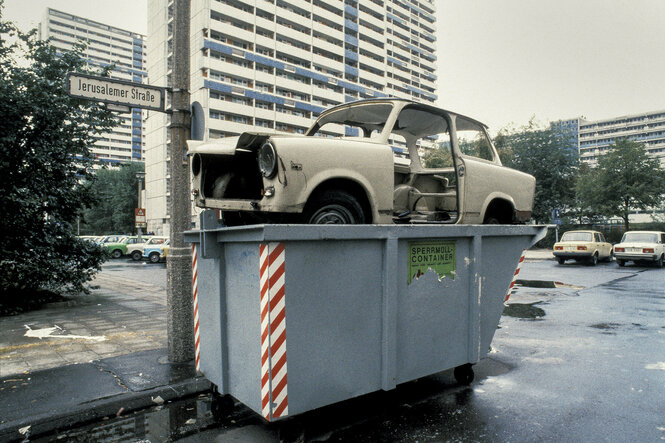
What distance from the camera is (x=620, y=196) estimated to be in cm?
3052

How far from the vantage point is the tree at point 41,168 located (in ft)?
27.1

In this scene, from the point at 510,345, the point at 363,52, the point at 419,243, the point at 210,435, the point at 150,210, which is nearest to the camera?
the point at 210,435

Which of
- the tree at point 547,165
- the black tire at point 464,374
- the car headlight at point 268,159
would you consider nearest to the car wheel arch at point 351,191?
the car headlight at point 268,159

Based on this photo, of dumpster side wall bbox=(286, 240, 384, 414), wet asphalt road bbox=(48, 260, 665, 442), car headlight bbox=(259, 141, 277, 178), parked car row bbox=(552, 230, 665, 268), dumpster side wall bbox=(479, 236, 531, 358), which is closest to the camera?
dumpster side wall bbox=(286, 240, 384, 414)

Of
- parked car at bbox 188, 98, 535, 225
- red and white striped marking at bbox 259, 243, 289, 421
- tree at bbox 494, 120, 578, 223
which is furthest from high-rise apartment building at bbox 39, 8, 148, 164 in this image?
red and white striped marking at bbox 259, 243, 289, 421

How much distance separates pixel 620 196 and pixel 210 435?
113 ft

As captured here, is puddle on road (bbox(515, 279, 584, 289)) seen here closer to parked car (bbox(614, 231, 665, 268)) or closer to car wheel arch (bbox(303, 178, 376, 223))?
parked car (bbox(614, 231, 665, 268))

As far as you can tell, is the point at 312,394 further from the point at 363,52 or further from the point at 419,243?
the point at 363,52

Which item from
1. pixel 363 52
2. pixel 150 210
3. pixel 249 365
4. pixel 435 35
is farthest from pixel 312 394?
pixel 435 35

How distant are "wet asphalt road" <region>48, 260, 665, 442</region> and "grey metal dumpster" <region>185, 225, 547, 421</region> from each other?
379mm

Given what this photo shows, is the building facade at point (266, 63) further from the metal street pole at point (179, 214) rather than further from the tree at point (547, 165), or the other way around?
the metal street pole at point (179, 214)

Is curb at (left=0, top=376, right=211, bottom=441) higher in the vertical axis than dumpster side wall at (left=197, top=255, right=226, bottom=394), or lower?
lower

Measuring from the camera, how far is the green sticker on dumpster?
3.59m

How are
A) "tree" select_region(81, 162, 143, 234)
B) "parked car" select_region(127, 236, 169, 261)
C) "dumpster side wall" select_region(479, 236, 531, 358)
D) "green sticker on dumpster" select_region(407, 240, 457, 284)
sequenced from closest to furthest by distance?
"green sticker on dumpster" select_region(407, 240, 457, 284)
"dumpster side wall" select_region(479, 236, 531, 358)
"parked car" select_region(127, 236, 169, 261)
"tree" select_region(81, 162, 143, 234)
